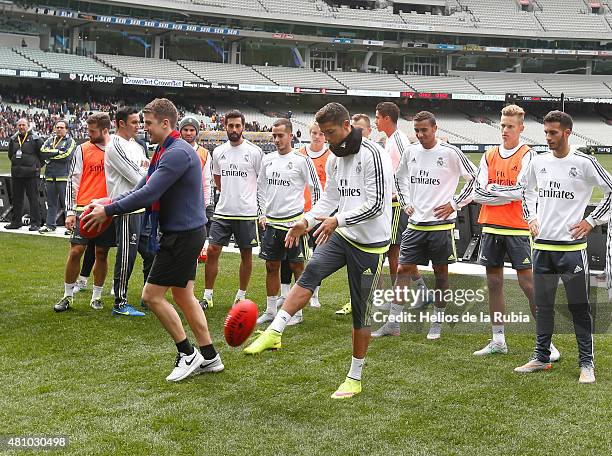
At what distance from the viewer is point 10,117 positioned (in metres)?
37.6

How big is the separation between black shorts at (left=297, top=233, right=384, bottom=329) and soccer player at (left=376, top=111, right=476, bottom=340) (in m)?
1.57

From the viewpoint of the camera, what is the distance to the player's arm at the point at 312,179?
25.7 ft

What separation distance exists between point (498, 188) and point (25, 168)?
10.1 m

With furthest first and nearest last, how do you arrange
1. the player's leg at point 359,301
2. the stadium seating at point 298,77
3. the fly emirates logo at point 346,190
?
the stadium seating at point 298,77 < the fly emirates logo at point 346,190 < the player's leg at point 359,301

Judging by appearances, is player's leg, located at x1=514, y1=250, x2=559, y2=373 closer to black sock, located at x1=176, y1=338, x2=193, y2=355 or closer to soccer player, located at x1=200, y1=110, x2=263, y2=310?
black sock, located at x1=176, y1=338, x2=193, y2=355

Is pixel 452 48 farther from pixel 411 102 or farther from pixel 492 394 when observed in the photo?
pixel 492 394

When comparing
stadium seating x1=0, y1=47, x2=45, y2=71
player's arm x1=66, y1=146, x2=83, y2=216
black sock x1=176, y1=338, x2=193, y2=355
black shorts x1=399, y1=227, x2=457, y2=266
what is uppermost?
stadium seating x1=0, y1=47, x2=45, y2=71

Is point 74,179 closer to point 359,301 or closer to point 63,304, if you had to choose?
point 63,304

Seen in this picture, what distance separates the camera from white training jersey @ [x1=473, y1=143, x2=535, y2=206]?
654 cm

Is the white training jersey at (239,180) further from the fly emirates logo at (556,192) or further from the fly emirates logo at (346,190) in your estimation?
the fly emirates logo at (556,192)

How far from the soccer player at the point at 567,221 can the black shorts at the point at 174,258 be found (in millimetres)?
2605

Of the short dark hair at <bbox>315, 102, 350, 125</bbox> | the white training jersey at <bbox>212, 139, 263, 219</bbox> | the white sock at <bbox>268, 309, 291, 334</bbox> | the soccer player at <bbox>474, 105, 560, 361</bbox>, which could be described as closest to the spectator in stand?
the white training jersey at <bbox>212, 139, 263, 219</bbox>

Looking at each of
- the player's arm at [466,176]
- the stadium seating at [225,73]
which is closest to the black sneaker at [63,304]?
the player's arm at [466,176]

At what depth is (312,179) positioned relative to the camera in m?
7.85
